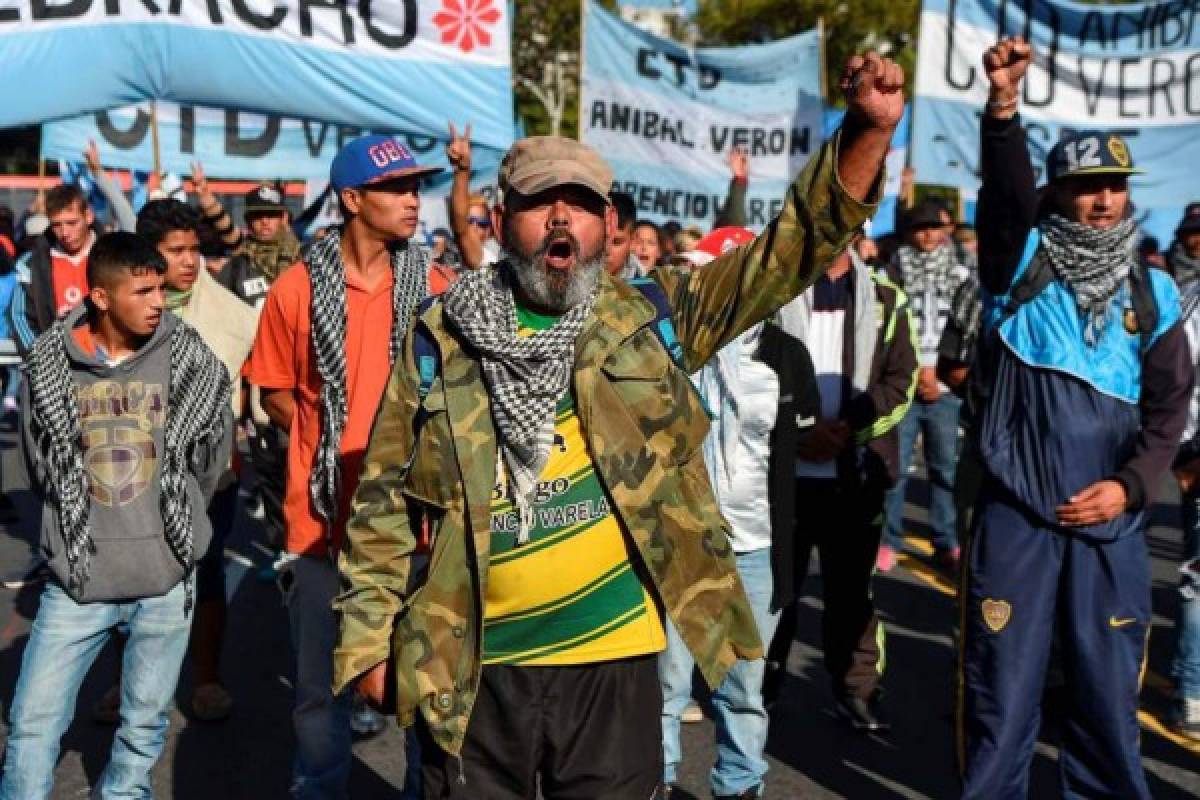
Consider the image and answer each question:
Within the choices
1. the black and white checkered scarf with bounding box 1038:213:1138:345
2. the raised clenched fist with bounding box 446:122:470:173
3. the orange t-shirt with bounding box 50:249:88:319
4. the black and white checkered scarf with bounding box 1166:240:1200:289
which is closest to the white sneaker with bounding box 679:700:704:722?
the raised clenched fist with bounding box 446:122:470:173

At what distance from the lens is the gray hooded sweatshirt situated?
4125mm

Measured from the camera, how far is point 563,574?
2.95 m

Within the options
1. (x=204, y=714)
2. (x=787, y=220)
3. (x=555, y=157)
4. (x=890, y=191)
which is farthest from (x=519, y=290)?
(x=890, y=191)

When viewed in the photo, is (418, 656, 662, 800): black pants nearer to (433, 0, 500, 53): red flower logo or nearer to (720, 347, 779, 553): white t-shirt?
(720, 347, 779, 553): white t-shirt

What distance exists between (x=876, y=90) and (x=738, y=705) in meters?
2.60

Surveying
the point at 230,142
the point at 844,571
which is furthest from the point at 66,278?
the point at 844,571

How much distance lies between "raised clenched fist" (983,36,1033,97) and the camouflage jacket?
1.02m

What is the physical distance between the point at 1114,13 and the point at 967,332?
5.85 m

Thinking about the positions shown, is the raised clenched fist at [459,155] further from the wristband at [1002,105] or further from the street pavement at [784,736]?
the street pavement at [784,736]

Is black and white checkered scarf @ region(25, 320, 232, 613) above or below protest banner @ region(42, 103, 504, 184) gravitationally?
below

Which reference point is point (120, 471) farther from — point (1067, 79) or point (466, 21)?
point (1067, 79)

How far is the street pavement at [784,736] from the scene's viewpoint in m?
5.07

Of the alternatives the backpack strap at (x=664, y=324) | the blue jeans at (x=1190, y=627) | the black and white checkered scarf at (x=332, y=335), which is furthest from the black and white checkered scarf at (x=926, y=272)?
the backpack strap at (x=664, y=324)

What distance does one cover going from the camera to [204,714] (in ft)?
18.7
